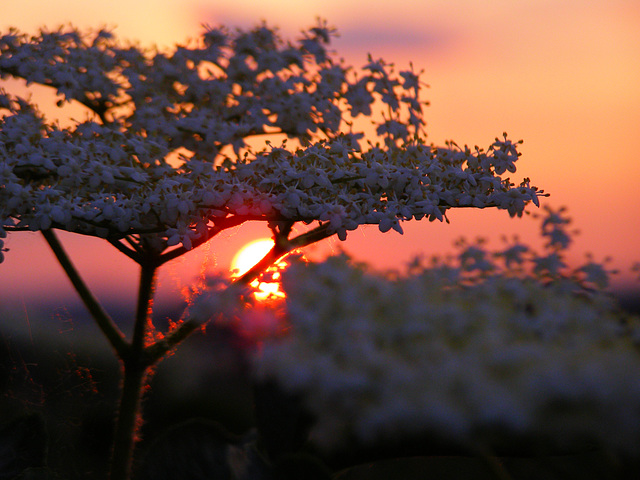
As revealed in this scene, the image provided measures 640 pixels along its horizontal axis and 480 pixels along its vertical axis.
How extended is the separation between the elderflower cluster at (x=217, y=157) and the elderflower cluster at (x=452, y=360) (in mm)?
1146

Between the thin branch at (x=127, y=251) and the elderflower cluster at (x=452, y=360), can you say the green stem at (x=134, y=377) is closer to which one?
the thin branch at (x=127, y=251)

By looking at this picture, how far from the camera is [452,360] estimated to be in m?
1.73

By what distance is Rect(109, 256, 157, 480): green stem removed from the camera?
4910 millimetres

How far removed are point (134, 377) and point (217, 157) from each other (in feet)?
6.48

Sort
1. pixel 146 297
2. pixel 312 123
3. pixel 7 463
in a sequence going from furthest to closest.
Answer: pixel 312 123 → pixel 146 297 → pixel 7 463

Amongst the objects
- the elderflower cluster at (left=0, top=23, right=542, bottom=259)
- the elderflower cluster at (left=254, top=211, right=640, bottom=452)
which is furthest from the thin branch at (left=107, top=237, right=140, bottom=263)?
the elderflower cluster at (left=254, top=211, right=640, bottom=452)

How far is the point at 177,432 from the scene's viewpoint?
12.3 feet

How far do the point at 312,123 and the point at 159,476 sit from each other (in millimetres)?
3133

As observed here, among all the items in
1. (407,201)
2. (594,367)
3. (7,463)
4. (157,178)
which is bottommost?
(7,463)

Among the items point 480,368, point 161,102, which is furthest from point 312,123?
point 480,368

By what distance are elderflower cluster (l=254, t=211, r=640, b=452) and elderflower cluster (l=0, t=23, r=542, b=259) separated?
1146 millimetres

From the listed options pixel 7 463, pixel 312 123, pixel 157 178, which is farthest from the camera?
pixel 312 123

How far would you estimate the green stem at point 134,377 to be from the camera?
4.91 metres

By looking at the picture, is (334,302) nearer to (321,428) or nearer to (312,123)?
(321,428)
